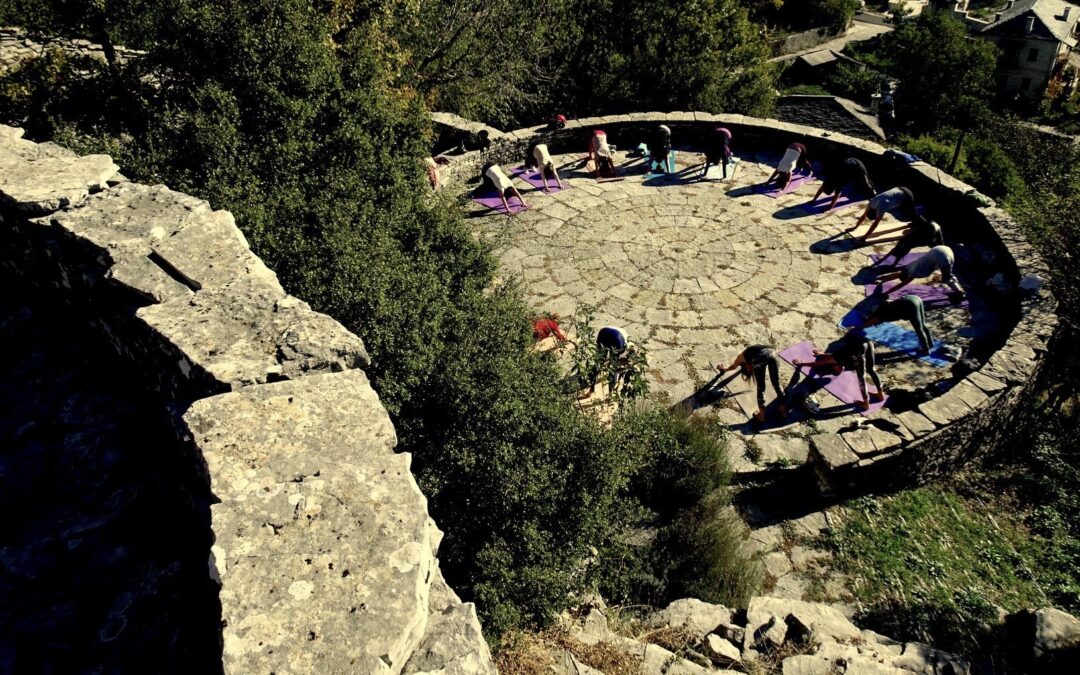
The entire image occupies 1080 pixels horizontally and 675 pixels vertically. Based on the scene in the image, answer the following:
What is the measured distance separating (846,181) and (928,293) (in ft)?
10.0

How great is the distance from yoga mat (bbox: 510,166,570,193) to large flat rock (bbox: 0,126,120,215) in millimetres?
9653

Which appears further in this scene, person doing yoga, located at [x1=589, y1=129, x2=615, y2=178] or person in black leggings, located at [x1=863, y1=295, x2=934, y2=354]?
person doing yoga, located at [x1=589, y1=129, x2=615, y2=178]

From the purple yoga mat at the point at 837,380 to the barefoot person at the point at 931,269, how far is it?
2.15 metres

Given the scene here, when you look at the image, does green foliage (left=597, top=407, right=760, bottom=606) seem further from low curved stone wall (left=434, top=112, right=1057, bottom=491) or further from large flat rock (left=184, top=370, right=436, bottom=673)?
large flat rock (left=184, top=370, right=436, bottom=673)

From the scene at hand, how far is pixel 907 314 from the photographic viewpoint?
9.59 m

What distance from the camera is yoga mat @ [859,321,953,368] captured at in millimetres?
10008

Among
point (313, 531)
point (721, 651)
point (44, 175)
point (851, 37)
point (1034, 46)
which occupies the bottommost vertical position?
point (851, 37)

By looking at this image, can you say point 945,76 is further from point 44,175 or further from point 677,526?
point 44,175

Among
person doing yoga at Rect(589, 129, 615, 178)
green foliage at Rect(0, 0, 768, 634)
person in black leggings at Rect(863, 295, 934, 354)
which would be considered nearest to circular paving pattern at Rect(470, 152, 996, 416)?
person doing yoga at Rect(589, 129, 615, 178)

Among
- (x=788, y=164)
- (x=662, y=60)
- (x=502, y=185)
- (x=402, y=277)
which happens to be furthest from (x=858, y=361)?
(x=662, y=60)

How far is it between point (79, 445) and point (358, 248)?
3535 mm

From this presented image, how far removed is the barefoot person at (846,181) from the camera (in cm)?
1295

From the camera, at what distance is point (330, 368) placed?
4.30m


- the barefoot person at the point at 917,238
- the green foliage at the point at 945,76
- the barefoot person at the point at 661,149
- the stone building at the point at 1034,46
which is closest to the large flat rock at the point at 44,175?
the barefoot person at the point at 661,149
